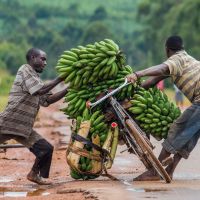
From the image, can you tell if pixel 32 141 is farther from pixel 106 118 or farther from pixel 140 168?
pixel 140 168

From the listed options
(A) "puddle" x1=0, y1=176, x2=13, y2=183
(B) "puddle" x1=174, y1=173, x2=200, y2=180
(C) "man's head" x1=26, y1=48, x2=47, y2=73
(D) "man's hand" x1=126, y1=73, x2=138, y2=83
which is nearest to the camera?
(D) "man's hand" x1=126, y1=73, x2=138, y2=83

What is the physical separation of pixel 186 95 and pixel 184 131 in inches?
17.6

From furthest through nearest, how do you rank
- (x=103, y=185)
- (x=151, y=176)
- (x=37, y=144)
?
(x=37, y=144) < (x=151, y=176) < (x=103, y=185)

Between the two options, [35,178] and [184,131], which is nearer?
[184,131]

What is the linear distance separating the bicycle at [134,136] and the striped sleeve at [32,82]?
651 millimetres

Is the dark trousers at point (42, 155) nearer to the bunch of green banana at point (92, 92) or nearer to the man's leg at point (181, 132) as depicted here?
the bunch of green banana at point (92, 92)

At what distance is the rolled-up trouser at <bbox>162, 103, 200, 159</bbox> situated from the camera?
10.2m

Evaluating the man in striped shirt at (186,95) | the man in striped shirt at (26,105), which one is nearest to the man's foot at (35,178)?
the man in striped shirt at (26,105)


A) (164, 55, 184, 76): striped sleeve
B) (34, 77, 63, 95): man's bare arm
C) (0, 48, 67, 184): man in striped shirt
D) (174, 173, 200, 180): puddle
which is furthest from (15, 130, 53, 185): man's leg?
(164, 55, 184, 76): striped sleeve

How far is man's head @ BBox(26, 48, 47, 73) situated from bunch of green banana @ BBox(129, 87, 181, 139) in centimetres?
124

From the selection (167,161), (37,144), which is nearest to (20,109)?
(37,144)

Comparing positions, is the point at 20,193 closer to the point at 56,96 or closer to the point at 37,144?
the point at 37,144

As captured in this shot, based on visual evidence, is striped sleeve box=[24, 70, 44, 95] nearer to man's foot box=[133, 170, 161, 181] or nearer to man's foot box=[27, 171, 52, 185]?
man's foot box=[27, 171, 52, 185]

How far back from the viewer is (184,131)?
10258mm
